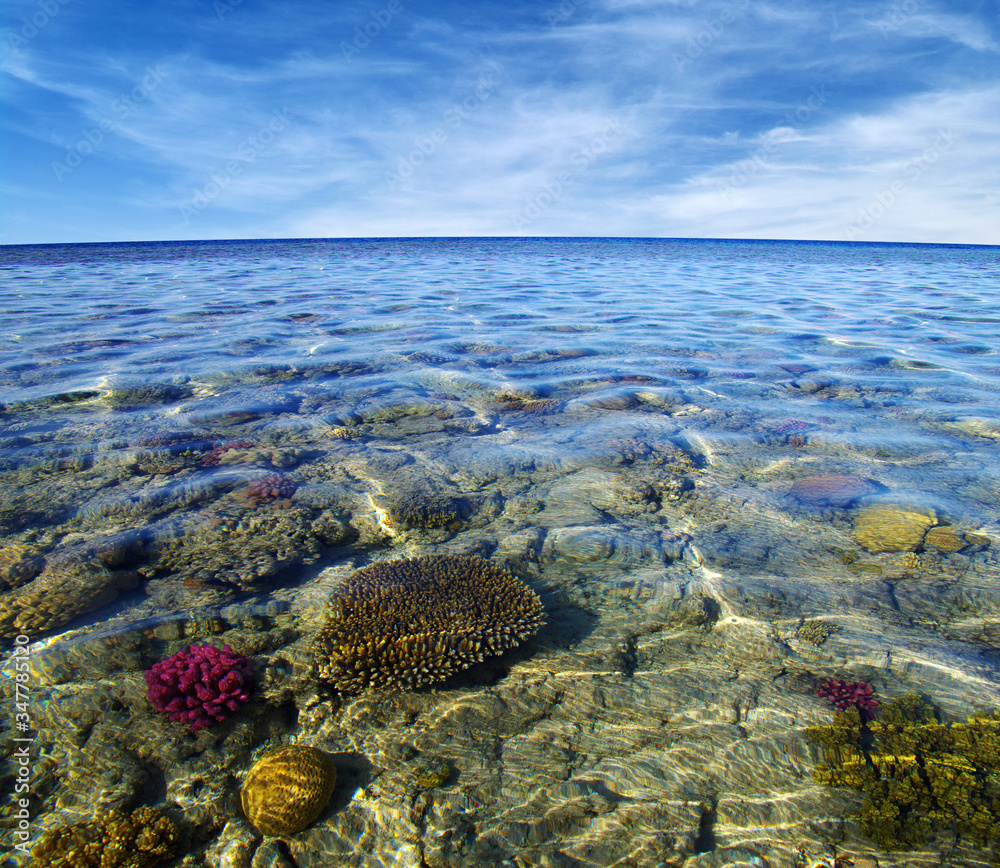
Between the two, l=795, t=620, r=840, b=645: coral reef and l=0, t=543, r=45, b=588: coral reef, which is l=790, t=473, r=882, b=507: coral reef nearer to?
l=795, t=620, r=840, b=645: coral reef

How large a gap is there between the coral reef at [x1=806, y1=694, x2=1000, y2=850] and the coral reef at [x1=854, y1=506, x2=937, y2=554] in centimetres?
175

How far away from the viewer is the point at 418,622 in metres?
3.46

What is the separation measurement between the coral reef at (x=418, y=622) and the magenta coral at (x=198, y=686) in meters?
0.46

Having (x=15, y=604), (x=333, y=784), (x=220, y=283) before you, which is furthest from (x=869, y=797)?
(x=220, y=283)

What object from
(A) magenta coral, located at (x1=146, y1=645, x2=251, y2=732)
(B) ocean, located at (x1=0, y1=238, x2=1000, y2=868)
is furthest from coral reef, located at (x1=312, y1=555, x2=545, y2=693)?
(A) magenta coral, located at (x1=146, y1=645, x2=251, y2=732)

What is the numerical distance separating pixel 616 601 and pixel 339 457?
3583 millimetres

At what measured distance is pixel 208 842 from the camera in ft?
7.96

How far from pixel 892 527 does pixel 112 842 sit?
5.69 metres

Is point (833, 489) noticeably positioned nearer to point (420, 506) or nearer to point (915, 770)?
point (915, 770)

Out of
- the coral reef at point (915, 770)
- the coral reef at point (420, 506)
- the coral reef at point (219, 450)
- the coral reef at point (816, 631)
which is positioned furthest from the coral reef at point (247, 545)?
the coral reef at point (915, 770)

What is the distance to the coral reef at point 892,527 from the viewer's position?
445cm

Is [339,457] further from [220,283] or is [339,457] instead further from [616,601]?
[220,283]

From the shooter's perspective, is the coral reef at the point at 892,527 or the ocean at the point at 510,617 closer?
the ocean at the point at 510,617

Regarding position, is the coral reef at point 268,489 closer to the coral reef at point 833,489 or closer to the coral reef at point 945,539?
the coral reef at point 833,489
